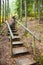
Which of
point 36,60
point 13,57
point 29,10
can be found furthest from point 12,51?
point 29,10

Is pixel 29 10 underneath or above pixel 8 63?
above

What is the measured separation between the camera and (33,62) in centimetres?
604

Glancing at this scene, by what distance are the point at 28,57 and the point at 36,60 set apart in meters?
0.48

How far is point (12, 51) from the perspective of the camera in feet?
23.0

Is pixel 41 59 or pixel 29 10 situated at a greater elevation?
pixel 29 10

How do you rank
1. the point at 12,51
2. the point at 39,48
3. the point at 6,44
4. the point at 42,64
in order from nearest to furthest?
1. the point at 42,64
2. the point at 12,51
3. the point at 39,48
4. the point at 6,44

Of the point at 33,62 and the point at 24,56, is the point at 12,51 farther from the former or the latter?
the point at 33,62

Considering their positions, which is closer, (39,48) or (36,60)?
(36,60)

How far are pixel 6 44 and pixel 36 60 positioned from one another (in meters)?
2.71

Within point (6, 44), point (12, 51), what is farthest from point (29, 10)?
point (12, 51)

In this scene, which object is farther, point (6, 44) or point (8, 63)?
point (6, 44)

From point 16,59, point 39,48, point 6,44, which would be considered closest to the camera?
point 16,59

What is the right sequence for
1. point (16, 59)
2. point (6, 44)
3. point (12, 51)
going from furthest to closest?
point (6, 44)
point (12, 51)
point (16, 59)

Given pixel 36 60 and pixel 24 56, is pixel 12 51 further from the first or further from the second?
pixel 36 60
